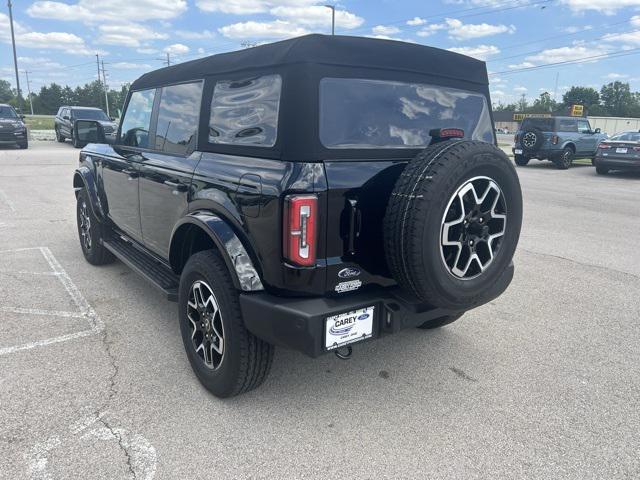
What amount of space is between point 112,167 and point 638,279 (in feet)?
17.4

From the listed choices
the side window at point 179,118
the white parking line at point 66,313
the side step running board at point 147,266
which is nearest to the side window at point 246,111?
the side window at point 179,118

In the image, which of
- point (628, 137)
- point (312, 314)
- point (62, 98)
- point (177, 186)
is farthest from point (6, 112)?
point (62, 98)

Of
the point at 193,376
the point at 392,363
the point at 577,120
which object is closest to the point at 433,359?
the point at 392,363

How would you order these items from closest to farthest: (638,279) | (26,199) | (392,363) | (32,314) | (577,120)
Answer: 1. (392,363)
2. (32,314)
3. (638,279)
4. (26,199)
5. (577,120)

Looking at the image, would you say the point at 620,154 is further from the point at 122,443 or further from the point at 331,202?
the point at 122,443

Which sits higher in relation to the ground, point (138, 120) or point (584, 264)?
point (138, 120)

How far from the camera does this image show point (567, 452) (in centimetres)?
238

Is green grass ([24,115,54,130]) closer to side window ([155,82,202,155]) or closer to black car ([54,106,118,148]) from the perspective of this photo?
black car ([54,106,118,148])

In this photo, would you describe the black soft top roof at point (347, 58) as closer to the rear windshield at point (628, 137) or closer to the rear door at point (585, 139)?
the rear windshield at point (628, 137)

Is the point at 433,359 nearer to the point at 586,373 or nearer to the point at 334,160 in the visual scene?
the point at 586,373

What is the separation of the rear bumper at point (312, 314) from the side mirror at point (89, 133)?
3.08m

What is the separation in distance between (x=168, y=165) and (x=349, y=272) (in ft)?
5.21

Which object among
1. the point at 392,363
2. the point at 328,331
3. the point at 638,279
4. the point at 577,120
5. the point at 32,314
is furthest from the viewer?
the point at 577,120

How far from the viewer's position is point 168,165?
10.8 feet
